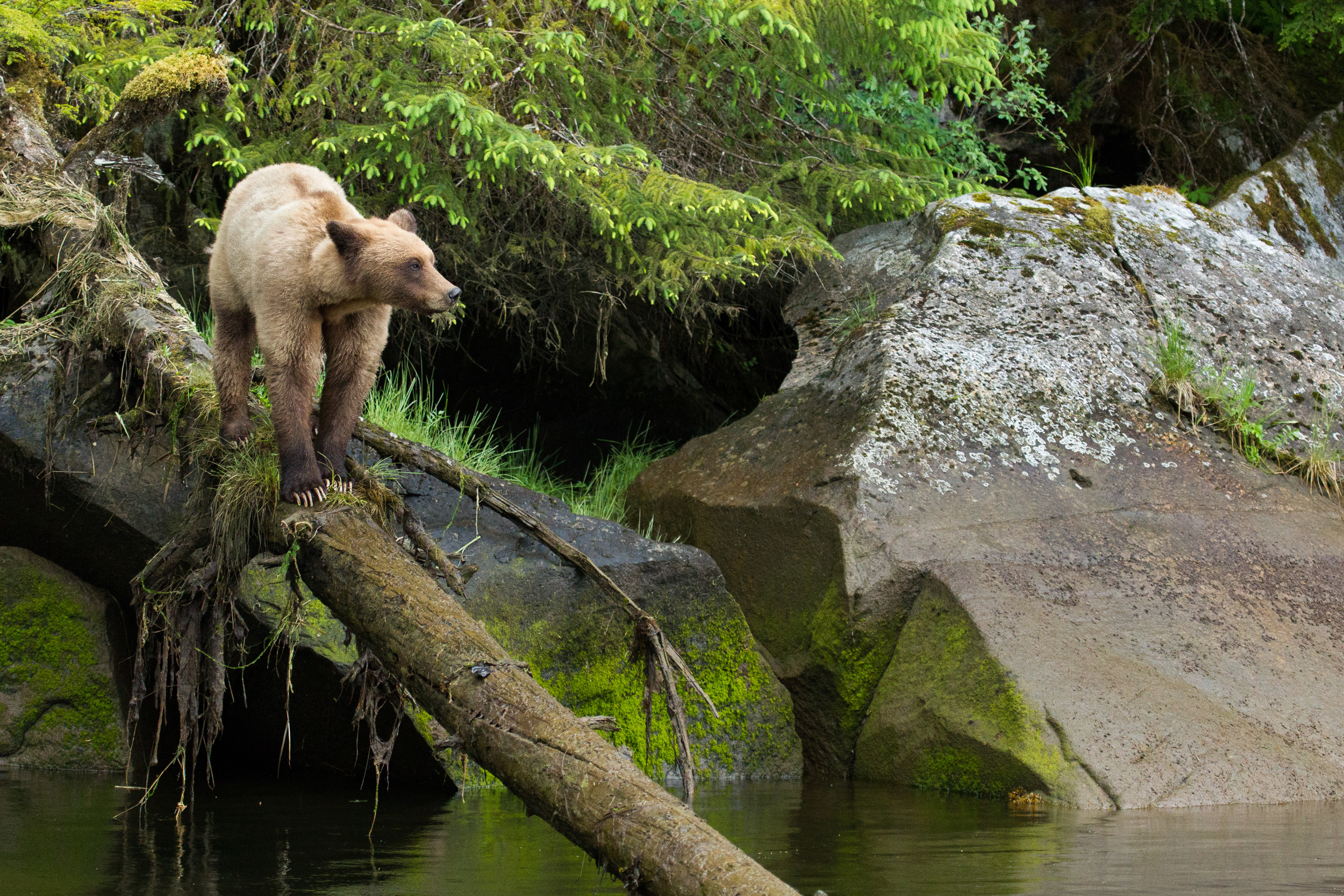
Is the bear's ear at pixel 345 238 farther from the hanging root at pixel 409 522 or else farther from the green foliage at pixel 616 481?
the green foliage at pixel 616 481

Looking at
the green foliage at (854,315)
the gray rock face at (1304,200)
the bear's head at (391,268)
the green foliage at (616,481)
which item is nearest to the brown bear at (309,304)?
the bear's head at (391,268)

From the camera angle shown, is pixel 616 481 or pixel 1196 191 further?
pixel 1196 191

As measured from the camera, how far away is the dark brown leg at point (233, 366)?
16.0ft

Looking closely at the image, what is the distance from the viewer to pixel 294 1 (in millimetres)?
7938

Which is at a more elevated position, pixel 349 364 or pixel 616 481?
pixel 349 364

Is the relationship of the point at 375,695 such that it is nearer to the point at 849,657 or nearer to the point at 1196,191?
the point at 849,657

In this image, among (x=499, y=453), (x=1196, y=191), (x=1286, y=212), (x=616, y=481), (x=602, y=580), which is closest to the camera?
(x=602, y=580)

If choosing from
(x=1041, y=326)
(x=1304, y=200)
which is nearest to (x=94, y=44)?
(x=1041, y=326)

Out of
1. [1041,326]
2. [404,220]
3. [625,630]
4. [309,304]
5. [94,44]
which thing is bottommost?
[625,630]

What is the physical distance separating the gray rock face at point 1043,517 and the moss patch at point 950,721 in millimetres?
12

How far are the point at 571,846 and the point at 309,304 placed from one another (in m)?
2.31

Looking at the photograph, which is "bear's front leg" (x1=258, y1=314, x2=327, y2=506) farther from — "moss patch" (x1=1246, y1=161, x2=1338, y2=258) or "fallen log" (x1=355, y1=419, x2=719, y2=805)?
"moss patch" (x1=1246, y1=161, x2=1338, y2=258)

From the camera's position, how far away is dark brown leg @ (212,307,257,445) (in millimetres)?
4871

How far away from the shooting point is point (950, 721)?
5930mm
